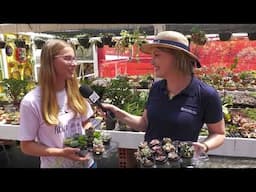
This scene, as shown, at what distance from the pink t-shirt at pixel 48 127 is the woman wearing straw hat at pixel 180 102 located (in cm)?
37

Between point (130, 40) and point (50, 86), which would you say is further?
point (130, 40)

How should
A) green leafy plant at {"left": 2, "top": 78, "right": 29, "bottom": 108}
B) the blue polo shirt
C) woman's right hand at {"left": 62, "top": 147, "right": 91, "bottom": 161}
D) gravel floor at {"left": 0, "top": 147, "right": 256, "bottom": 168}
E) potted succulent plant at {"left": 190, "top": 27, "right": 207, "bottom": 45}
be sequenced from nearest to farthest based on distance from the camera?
woman's right hand at {"left": 62, "top": 147, "right": 91, "bottom": 161}
the blue polo shirt
gravel floor at {"left": 0, "top": 147, "right": 256, "bottom": 168}
potted succulent plant at {"left": 190, "top": 27, "right": 207, "bottom": 45}
green leafy plant at {"left": 2, "top": 78, "right": 29, "bottom": 108}

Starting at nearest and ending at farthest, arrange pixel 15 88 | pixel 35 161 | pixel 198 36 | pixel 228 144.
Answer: pixel 228 144, pixel 35 161, pixel 198 36, pixel 15 88

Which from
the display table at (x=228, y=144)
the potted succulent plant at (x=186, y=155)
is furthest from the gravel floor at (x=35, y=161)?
the potted succulent plant at (x=186, y=155)

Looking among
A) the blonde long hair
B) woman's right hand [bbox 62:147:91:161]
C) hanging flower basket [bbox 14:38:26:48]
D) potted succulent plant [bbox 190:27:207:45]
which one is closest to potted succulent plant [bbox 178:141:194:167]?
woman's right hand [bbox 62:147:91:161]

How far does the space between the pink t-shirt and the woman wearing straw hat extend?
1.20ft

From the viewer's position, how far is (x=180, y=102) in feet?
4.96

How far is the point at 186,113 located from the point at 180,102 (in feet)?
0.20

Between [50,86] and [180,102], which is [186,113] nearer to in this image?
[180,102]

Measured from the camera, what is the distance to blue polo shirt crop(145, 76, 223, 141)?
1.47 metres

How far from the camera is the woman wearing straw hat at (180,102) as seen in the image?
58.1 inches

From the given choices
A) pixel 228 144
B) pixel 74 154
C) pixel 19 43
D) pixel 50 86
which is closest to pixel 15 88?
pixel 19 43

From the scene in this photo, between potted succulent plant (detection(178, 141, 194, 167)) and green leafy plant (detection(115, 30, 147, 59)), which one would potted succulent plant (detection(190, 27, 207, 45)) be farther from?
potted succulent plant (detection(178, 141, 194, 167))
